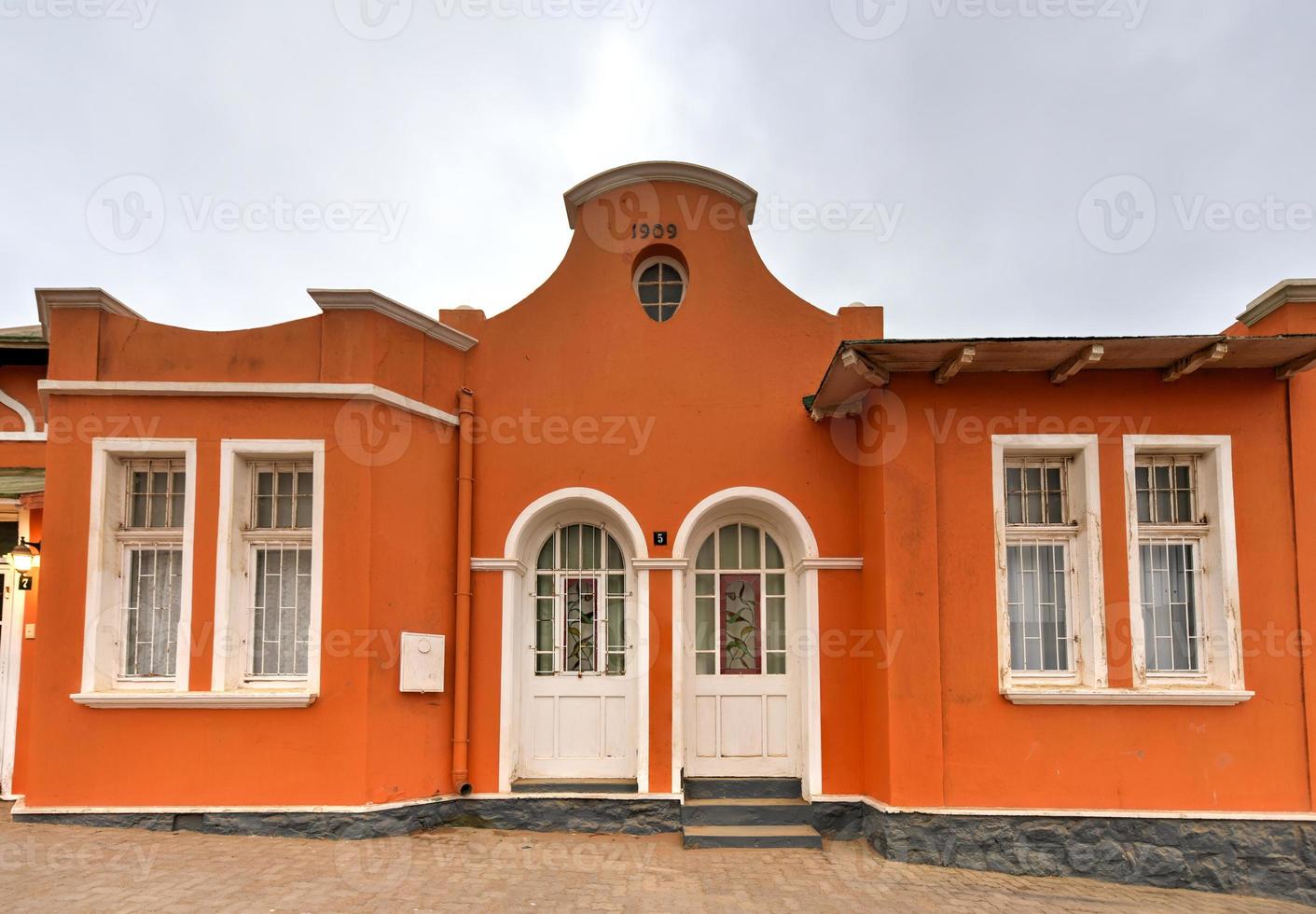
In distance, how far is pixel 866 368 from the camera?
279 inches

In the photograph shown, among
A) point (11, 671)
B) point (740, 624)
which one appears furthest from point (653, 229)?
point (11, 671)

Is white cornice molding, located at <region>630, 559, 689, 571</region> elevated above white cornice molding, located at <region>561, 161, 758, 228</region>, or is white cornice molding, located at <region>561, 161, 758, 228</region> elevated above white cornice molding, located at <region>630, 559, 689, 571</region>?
white cornice molding, located at <region>561, 161, 758, 228</region>

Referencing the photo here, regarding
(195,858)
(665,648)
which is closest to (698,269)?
(665,648)

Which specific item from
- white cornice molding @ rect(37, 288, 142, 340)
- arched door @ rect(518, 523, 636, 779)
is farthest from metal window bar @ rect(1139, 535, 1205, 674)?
white cornice molding @ rect(37, 288, 142, 340)

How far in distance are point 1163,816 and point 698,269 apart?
5.76 meters

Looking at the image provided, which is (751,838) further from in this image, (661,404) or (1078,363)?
(1078,363)

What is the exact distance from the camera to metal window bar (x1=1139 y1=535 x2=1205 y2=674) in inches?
294

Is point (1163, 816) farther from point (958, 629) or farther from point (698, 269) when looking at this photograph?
point (698, 269)

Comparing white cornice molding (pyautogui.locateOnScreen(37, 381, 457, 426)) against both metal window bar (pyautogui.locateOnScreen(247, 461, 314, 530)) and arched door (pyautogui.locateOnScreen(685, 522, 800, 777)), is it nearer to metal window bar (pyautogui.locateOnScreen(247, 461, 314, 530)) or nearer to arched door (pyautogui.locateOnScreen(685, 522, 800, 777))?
metal window bar (pyautogui.locateOnScreen(247, 461, 314, 530))

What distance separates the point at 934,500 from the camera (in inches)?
290

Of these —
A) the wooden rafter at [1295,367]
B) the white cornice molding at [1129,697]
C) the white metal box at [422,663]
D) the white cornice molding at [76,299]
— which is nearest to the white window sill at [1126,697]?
the white cornice molding at [1129,697]

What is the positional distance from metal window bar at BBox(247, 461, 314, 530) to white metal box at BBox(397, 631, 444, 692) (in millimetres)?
1322

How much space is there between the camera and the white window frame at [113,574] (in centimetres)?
739

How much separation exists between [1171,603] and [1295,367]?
2.09m
